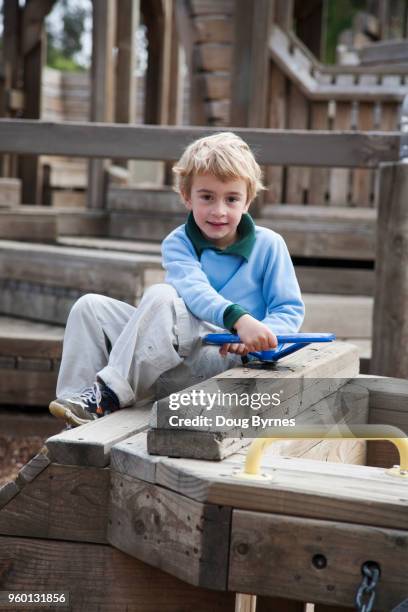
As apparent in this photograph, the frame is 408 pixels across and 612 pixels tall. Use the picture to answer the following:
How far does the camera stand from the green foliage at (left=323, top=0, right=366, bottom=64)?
1061 inches

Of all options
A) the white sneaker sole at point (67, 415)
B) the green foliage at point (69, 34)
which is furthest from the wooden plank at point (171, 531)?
the green foliage at point (69, 34)

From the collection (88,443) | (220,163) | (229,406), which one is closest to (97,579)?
(88,443)

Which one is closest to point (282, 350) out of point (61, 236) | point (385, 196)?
point (385, 196)

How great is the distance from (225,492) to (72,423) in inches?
35.6

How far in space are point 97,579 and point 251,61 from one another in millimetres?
4887

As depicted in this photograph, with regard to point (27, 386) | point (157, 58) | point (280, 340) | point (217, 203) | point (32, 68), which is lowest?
point (27, 386)

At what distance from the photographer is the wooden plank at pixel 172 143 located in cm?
492

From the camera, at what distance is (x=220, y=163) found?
3.29 metres

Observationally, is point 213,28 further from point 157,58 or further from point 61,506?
point 61,506

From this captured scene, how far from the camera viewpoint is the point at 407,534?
89.7 inches

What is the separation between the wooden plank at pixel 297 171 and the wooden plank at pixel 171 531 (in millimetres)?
5054

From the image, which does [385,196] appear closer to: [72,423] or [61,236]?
[72,423]

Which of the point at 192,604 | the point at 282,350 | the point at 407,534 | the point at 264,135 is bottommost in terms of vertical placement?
the point at 192,604

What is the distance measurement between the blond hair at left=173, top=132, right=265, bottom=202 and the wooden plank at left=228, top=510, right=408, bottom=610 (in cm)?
129
